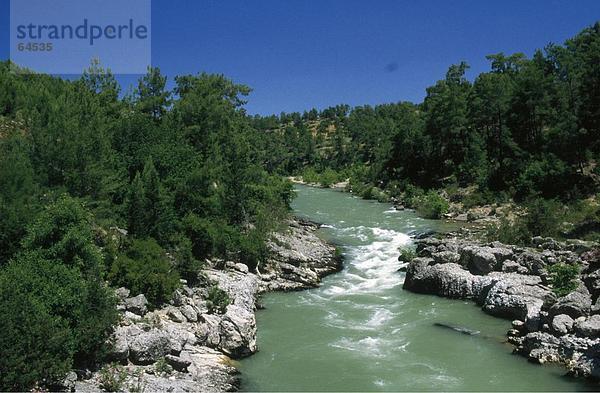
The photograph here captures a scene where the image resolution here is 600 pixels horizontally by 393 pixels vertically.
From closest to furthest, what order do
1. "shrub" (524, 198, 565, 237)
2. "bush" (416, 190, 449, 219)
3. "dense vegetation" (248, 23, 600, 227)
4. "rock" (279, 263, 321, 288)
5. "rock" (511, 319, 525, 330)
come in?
"rock" (511, 319, 525, 330) < "rock" (279, 263, 321, 288) < "shrub" (524, 198, 565, 237) < "dense vegetation" (248, 23, 600, 227) < "bush" (416, 190, 449, 219)

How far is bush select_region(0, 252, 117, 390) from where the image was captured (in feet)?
44.8

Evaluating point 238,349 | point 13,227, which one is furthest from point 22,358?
point 238,349

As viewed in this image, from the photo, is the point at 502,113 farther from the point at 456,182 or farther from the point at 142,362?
the point at 142,362

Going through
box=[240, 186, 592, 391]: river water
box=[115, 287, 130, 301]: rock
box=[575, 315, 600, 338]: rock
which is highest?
box=[115, 287, 130, 301]: rock

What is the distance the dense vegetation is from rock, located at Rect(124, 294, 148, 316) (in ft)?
135

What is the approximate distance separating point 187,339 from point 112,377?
14.7 ft

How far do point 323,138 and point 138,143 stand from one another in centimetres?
12438

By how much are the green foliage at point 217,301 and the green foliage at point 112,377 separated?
675 centimetres

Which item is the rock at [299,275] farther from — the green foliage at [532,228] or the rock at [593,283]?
the rock at [593,283]

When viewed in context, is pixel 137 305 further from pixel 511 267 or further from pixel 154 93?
pixel 154 93

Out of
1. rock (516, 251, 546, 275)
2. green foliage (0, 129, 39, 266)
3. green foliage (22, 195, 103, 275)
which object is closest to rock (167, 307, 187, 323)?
green foliage (22, 195, 103, 275)

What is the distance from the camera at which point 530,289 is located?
25.0 meters

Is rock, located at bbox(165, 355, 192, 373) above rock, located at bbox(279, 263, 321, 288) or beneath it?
beneath

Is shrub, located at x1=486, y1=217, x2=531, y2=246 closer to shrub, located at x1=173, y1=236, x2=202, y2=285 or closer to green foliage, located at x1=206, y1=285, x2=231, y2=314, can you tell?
green foliage, located at x1=206, y1=285, x2=231, y2=314
